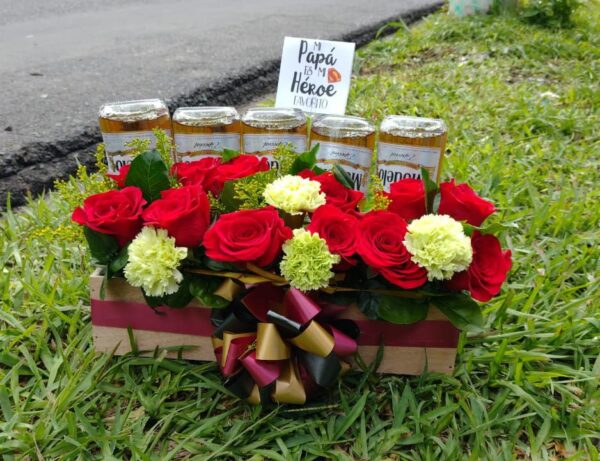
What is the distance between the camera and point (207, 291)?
42.2 inches

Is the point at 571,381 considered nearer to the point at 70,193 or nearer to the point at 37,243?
the point at 70,193

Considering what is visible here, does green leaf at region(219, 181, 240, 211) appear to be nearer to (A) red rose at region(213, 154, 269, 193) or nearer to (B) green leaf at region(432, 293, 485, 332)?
(A) red rose at region(213, 154, 269, 193)

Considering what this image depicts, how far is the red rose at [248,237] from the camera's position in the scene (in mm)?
983

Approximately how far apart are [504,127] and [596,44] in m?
1.86

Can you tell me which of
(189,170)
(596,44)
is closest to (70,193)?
(189,170)

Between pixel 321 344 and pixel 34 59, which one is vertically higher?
pixel 321 344

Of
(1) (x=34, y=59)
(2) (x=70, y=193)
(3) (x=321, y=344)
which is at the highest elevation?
(2) (x=70, y=193)

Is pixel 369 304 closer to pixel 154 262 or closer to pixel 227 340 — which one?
→ pixel 227 340

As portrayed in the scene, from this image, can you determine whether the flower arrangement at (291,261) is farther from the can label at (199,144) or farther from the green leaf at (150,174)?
the can label at (199,144)

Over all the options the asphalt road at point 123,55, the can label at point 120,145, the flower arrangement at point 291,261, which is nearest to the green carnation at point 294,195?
the flower arrangement at point 291,261

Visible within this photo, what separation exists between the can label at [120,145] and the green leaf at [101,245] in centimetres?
39

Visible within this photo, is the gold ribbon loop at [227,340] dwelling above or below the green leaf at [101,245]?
below

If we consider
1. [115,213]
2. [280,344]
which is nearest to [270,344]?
[280,344]

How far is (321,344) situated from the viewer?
102 centimetres
